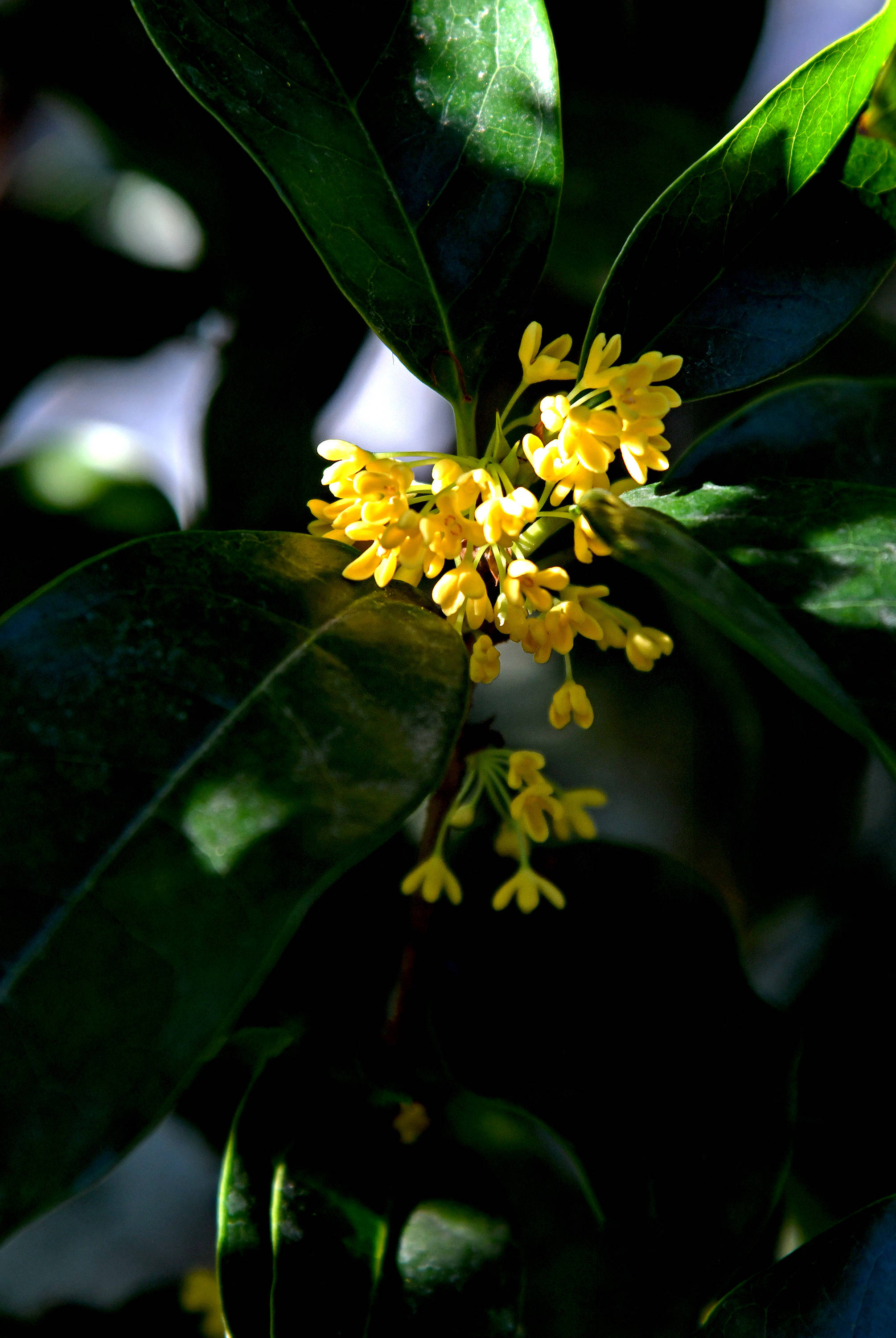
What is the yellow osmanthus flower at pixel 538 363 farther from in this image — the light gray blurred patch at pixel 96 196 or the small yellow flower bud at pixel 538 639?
the light gray blurred patch at pixel 96 196

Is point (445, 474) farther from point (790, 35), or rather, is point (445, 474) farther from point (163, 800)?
point (790, 35)

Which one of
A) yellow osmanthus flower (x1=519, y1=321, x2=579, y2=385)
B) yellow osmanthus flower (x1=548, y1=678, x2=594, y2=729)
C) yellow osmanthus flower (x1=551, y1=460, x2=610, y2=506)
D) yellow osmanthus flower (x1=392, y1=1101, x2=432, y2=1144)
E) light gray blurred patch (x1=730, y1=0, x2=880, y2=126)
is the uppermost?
light gray blurred patch (x1=730, y1=0, x2=880, y2=126)

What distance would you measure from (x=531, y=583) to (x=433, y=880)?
0.31 metres

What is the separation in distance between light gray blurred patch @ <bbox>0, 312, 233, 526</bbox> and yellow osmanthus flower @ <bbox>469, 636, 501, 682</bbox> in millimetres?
709

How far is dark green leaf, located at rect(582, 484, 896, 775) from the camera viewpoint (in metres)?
0.52

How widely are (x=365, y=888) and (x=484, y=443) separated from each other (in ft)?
1.87

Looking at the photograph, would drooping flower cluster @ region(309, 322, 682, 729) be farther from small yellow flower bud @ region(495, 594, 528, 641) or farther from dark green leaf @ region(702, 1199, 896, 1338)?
dark green leaf @ region(702, 1199, 896, 1338)

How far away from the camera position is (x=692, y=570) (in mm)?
572

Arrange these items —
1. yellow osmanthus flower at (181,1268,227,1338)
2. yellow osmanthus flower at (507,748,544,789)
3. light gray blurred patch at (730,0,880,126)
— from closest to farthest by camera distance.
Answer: yellow osmanthus flower at (507,748,544,789) → yellow osmanthus flower at (181,1268,227,1338) → light gray blurred patch at (730,0,880,126)

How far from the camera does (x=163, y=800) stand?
0.55 metres

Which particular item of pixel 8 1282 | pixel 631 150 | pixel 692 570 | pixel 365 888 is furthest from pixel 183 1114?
pixel 631 150

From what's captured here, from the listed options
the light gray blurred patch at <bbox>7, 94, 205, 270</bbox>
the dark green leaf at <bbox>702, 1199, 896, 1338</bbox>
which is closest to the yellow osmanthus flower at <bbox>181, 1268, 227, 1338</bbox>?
the dark green leaf at <bbox>702, 1199, 896, 1338</bbox>

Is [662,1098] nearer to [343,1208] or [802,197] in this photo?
[343,1208]

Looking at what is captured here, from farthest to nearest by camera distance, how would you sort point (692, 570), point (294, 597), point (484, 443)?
point (484, 443) → point (294, 597) → point (692, 570)
